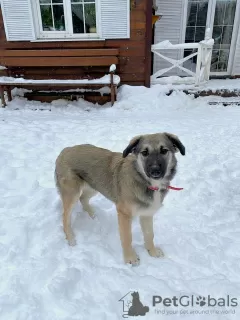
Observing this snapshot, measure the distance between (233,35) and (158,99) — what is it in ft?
13.4

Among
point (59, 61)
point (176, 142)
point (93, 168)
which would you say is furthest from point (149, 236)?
point (59, 61)

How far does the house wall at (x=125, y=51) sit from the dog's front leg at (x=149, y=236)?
6075 millimetres

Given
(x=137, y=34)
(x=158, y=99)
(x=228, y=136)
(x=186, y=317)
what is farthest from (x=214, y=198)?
(x=137, y=34)

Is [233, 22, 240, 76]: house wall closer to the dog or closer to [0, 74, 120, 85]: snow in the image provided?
[0, 74, 120, 85]: snow

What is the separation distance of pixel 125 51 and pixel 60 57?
6.30 feet

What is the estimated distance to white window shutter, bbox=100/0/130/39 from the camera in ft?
22.8

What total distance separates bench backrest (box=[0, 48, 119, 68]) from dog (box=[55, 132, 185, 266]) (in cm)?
515

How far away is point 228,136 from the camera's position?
5199 millimetres

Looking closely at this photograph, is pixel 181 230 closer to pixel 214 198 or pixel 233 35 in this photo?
pixel 214 198

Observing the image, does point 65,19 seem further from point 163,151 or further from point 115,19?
point 163,151

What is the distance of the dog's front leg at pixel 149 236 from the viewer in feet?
8.54

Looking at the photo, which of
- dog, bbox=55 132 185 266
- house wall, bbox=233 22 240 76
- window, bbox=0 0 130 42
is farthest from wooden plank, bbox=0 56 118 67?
dog, bbox=55 132 185 266

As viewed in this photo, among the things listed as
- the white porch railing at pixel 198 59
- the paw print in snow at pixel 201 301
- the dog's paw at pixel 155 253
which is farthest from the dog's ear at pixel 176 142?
the white porch railing at pixel 198 59

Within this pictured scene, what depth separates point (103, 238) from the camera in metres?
2.81
